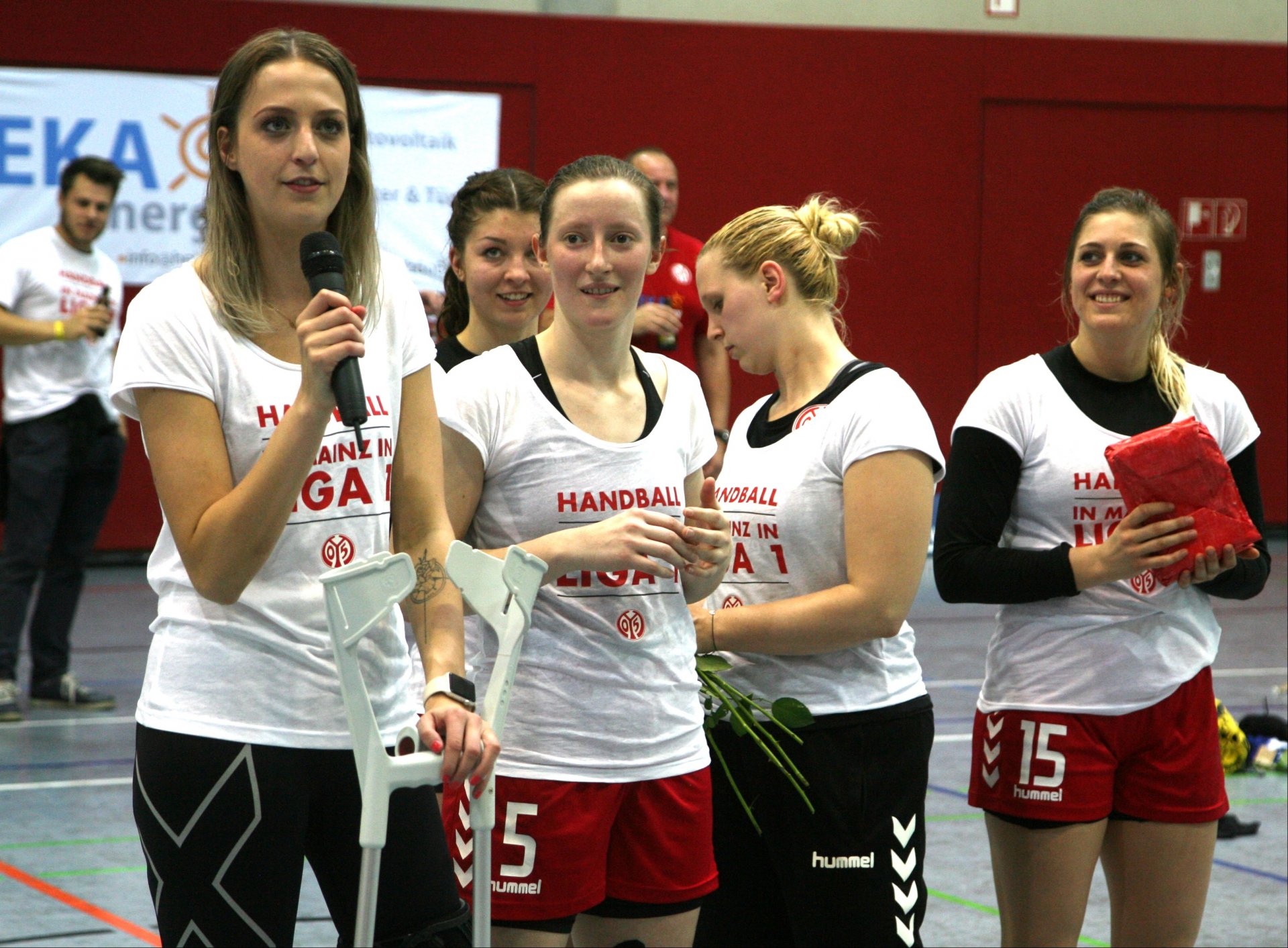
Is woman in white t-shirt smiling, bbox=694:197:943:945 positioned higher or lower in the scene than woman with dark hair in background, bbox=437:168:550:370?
lower

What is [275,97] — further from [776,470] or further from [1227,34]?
[1227,34]

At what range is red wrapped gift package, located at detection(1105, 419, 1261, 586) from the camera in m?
2.54

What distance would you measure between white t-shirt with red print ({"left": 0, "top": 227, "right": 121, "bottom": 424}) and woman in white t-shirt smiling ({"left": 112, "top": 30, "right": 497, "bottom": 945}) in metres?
4.36

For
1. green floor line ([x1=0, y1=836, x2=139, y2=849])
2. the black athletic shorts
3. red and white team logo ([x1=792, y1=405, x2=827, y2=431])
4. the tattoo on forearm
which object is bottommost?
green floor line ([x1=0, y1=836, x2=139, y2=849])

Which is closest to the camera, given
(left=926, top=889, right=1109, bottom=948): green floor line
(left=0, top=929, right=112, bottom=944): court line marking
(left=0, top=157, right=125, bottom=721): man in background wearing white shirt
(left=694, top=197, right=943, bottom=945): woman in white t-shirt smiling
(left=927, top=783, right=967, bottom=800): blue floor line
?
(left=694, top=197, right=943, bottom=945): woman in white t-shirt smiling

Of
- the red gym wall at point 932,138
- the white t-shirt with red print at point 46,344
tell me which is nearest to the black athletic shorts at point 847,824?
the white t-shirt with red print at point 46,344

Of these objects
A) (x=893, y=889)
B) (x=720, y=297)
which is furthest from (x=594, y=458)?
(x=893, y=889)

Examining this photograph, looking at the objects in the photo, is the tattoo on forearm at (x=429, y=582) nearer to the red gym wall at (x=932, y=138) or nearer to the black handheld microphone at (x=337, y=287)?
the black handheld microphone at (x=337, y=287)

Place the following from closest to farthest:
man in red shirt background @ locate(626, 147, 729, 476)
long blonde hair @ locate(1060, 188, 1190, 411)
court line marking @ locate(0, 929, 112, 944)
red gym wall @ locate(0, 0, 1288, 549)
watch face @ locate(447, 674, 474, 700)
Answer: watch face @ locate(447, 674, 474, 700)
long blonde hair @ locate(1060, 188, 1190, 411)
court line marking @ locate(0, 929, 112, 944)
man in red shirt background @ locate(626, 147, 729, 476)
red gym wall @ locate(0, 0, 1288, 549)

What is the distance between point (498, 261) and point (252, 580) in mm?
1333

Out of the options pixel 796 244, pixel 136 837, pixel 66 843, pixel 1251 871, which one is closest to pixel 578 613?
pixel 796 244

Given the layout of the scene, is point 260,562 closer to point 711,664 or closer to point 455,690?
point 455,690

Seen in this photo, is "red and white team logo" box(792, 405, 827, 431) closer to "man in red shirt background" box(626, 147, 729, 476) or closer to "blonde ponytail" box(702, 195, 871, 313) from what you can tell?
"blonde ponytail" box(702, 195, 871, 313)

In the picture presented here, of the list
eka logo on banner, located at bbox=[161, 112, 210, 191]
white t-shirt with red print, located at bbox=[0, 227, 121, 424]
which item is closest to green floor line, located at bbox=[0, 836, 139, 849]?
white t-shirt with red print, located at bbox=[0, 227, 121, 424]
